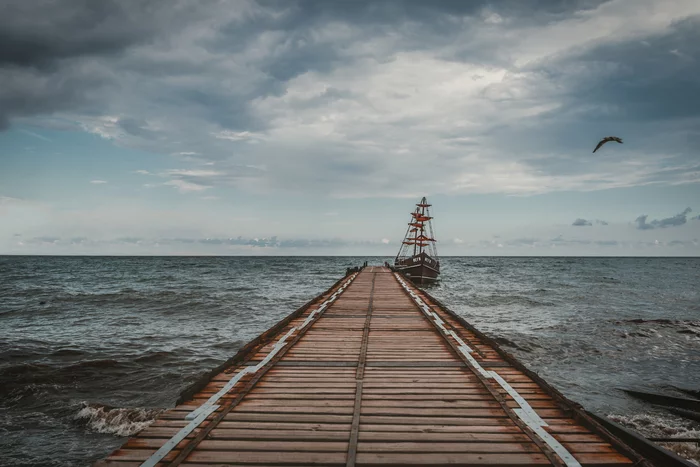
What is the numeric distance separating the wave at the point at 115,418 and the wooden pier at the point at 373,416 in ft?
10.8

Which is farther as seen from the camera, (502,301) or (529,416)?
(502,301)

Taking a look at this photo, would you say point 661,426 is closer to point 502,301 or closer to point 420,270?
point 502,301

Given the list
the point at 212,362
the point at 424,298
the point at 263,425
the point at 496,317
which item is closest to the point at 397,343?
the point at 263,425

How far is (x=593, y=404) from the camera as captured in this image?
1027 cm

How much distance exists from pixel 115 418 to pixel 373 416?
291 inches

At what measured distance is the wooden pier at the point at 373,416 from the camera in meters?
3.95

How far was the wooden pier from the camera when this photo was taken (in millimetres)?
3947

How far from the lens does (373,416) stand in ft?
16.2

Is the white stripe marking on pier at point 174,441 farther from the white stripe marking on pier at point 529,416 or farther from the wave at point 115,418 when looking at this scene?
the wave at point 115,418

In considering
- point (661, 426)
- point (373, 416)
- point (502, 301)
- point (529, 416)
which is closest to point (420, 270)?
point (502, 301)

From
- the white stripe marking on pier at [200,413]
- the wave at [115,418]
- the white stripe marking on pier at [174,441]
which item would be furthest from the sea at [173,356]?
the white stripe marking on pier at [174,441]

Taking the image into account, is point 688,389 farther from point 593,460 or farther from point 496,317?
point 496,317

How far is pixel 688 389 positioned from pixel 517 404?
33.4 feet

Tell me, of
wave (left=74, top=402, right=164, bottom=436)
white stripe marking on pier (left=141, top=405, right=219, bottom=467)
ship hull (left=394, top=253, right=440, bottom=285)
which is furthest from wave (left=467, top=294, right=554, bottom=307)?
white stripe marking on pier (left=141, top=405, right=219, bottom=467)
